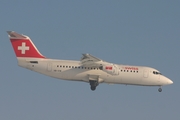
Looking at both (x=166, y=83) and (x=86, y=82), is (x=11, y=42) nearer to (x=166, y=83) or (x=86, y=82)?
(x=86, y=82)

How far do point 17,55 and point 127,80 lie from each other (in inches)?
502

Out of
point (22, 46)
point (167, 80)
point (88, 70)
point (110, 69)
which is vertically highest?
point (22, 46)

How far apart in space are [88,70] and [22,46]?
8247 millimetres

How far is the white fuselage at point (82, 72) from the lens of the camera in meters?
→ 48.5

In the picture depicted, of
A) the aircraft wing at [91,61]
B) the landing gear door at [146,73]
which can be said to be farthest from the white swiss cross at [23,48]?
the landing gear door at [146,73]

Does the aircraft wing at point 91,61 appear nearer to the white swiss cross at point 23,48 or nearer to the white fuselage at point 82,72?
the white fuselage at point 82,72

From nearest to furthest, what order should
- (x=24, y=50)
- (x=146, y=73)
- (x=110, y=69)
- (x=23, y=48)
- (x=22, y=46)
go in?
(x=110, y=69), (x=146, y=73), (x=24, y=50), (x=23, y=48), (x=22, y=46)

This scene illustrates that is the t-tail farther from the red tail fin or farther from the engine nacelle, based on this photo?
the engine nacelle

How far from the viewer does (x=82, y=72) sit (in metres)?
48.6

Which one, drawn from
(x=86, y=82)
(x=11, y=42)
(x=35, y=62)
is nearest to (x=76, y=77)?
(x=86, y=82)

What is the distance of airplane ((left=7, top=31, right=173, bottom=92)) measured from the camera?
4838 centimetres

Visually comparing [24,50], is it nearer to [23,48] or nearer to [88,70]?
[23,48]

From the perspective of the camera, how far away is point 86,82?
49594 millimetres

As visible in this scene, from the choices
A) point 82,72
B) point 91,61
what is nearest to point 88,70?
point 82,72
